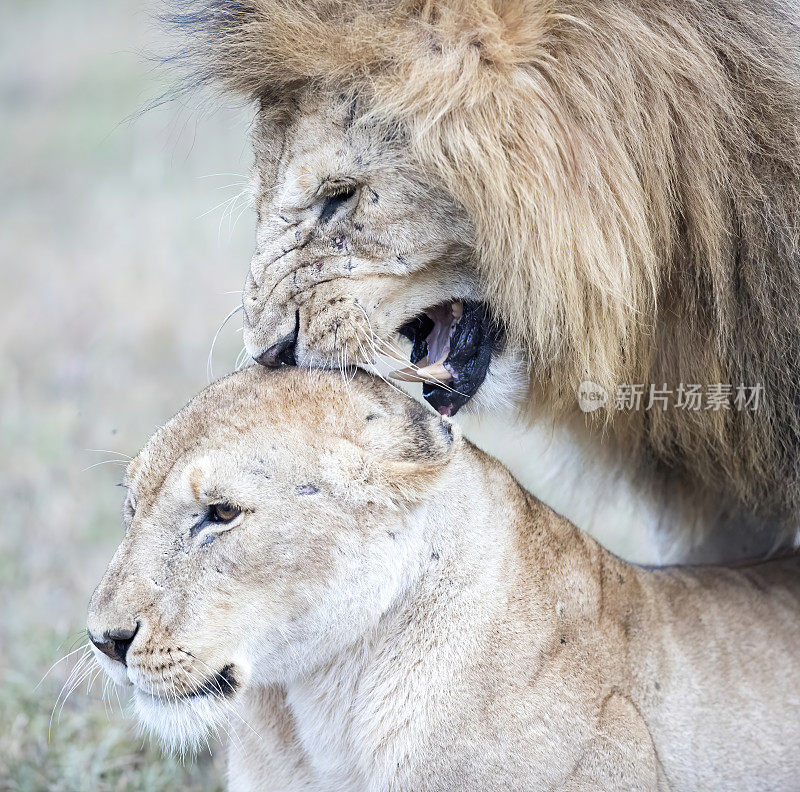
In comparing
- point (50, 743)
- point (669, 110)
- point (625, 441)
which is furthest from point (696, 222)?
point (50, 743)

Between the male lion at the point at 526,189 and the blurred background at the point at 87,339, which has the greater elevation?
the male lion at the point at 526,189

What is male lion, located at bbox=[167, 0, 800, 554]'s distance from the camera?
189cm

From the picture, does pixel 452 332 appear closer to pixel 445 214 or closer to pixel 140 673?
pixel 445 214

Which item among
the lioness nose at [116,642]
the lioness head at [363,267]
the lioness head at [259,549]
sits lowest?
the lioness nose at [116,642]

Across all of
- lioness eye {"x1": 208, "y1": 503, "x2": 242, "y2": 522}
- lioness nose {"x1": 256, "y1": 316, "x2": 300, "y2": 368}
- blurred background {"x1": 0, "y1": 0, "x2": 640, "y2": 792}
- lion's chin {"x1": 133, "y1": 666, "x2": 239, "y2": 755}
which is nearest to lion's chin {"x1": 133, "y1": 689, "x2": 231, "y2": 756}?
lion's chin {"x1": 133, "y1": 666, "x2": 239, "y2": 755}

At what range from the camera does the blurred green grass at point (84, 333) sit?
2.65m

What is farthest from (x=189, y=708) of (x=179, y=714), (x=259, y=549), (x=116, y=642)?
(x=259, y=549)

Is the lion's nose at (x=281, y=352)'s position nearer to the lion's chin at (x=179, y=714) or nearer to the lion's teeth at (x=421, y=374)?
the lion's teeth at (x=421, y=374)

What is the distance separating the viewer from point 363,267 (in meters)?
1.94

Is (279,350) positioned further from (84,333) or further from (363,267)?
(84,333)

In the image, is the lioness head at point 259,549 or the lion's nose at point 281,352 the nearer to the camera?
the lioness head at point 259,549

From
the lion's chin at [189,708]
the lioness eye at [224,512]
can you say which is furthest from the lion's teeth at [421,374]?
the lion's chin at [189,708]

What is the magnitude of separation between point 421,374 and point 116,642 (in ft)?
2.16

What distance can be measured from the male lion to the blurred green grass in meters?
0.46
